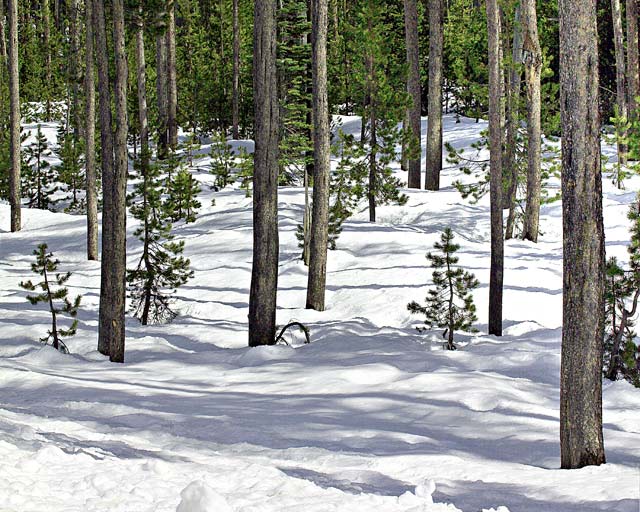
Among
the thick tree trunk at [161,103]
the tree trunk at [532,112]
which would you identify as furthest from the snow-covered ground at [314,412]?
the thick tree trunk at [161,103]

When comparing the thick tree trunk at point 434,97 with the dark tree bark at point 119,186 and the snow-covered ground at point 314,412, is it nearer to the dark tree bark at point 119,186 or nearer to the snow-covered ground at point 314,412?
the snow-covered ground at point 314,412

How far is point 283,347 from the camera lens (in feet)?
35.1

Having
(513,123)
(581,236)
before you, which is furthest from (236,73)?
(581,236)

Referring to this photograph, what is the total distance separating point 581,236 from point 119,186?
264 inches

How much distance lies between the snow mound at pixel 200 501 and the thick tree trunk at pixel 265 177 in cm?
689

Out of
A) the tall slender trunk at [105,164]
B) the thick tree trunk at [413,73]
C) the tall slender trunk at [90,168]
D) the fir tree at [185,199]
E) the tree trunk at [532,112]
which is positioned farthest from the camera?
the thick tree trunk at [413,73]

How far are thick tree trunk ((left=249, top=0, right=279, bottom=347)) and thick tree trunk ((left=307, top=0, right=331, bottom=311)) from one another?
2189 millimetres

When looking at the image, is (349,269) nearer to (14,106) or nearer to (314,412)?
(314,412)

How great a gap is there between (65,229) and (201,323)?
11.5 metres

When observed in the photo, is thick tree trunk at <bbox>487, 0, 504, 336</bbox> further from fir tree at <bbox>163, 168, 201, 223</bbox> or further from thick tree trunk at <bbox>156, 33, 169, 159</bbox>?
thick tree trunk at <bbox>156, 33, 169, 159</bbox>

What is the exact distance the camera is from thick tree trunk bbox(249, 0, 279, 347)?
10562 millimetres

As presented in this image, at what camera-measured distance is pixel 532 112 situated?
16.3 meters

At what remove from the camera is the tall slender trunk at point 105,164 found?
10.0m

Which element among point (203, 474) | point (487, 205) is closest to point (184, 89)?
point (487, 205)
